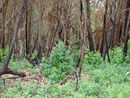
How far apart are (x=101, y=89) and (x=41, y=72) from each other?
10.1 ft

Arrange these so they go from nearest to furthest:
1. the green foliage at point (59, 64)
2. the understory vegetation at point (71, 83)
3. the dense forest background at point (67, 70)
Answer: the understory vegetation at point (71, 83), the dense forest background at point (67, 70), the green foliage at point (59, 64)

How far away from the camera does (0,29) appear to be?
14.6 m

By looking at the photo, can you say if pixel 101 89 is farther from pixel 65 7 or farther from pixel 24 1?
pixel 65 7

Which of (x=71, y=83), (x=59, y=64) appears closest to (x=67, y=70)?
(x=59, y=64)

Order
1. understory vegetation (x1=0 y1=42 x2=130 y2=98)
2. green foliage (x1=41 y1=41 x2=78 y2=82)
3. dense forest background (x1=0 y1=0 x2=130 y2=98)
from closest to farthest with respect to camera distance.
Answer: understory vegetation (x1=0 y1=42 x2=130 y2=98)
dense forest background (x1=0 y1=0 x2=130 y2=98)
green foliage (x1=41 y1=41 x2=78 y2=82)

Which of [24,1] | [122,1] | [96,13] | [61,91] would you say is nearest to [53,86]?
[61,91]

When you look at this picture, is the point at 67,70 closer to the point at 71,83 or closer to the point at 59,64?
the point at 59,64

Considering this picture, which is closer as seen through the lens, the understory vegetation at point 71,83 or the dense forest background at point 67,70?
the understory vegetation at point 71,83

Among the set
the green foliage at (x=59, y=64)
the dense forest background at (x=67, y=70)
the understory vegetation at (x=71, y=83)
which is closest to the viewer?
the understory vegetation at (x=71, y=83)

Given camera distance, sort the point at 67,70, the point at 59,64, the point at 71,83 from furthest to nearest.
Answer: the point at 59,64 → the point at 67,70 → the point at 71,83

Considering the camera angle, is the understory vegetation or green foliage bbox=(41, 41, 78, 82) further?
green foliage bbox=(41, 41, 78, 82)

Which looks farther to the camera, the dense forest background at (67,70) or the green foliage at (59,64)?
the green foliage at (59,64)

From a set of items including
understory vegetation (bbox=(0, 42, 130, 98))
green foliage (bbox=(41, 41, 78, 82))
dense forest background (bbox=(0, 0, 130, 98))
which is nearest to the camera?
understory vegetation (bbox=(0, 42, 130, 98))

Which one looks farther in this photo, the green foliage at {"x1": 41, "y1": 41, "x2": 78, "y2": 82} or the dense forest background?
the green foliage at {"x1": 41, "y1": 41, "x2": 78, "y2": 82}
